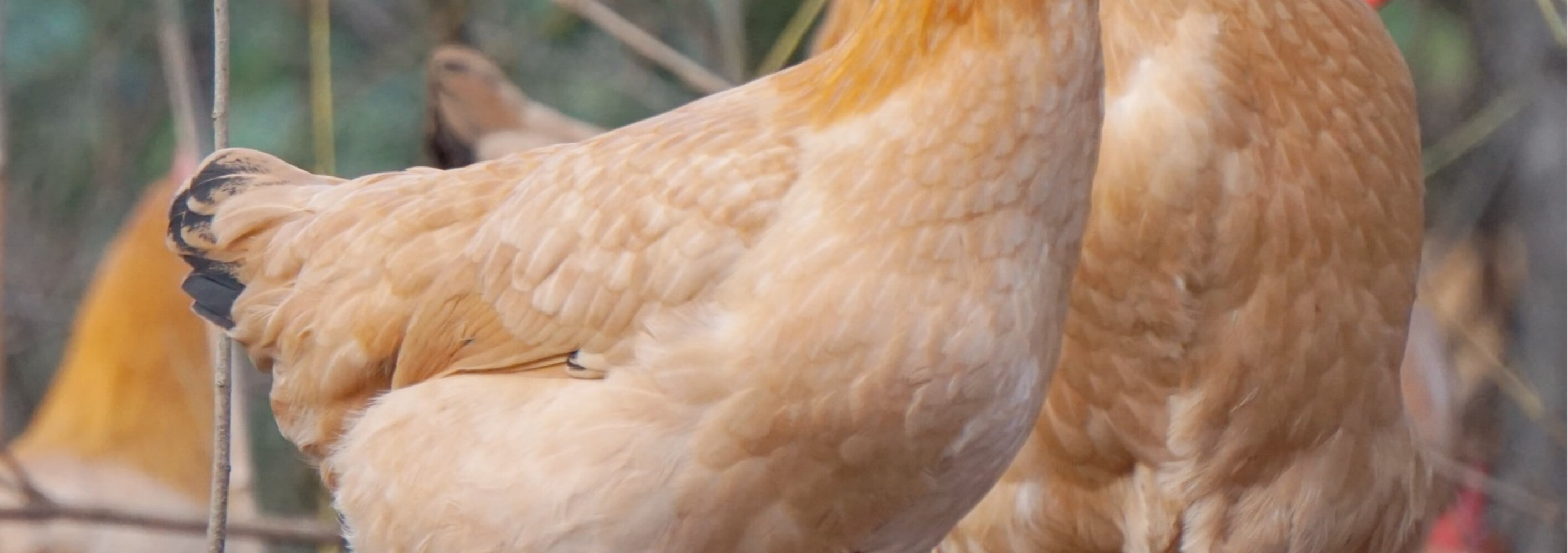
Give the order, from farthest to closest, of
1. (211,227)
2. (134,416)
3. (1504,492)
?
1. (1504,492)
2. (134,416)
3. (211,227)

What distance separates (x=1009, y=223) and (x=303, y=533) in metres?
1.49

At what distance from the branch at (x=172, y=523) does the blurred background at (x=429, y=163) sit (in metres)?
0.35

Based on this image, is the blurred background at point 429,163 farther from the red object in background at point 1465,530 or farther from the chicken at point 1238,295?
the chicken at point 1238,295

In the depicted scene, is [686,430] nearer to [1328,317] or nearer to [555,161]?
[555,161]

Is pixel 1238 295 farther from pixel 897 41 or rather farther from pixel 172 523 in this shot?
pixel 172 523

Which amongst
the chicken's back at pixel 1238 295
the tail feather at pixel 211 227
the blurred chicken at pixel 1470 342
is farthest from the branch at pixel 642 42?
the blurred chicken at pixel 1470 342

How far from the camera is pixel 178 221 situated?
159cm

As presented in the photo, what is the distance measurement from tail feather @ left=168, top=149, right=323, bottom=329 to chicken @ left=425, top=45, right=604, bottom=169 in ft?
1.97

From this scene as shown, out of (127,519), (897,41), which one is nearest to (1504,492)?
(897,41)

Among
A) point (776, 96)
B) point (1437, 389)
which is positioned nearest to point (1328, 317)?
point (776, 96)

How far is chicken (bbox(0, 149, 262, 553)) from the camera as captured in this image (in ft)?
7.46

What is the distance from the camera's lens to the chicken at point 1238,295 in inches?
53.9

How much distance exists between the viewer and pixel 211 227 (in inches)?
61.3

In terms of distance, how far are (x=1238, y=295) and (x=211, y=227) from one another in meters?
1.08
